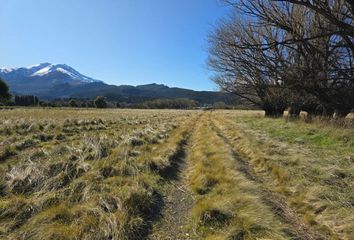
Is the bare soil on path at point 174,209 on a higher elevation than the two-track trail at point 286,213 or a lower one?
lower

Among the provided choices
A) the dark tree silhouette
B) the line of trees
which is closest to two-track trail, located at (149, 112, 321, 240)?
the line of trees

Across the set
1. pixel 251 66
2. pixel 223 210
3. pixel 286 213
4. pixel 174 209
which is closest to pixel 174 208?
pixel 174 209

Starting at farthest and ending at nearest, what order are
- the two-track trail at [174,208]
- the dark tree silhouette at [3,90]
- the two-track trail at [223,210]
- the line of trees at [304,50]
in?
the dark tree silhouette at [3,90] → the line of trees at [304,50] → the two-track trail at [174,208] → the two-track trail at [223,210]

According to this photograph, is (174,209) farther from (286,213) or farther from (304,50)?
(304,50)

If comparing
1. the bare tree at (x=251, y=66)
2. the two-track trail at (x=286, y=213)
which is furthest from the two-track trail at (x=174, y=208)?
the bare tree at (x=251, y=66)

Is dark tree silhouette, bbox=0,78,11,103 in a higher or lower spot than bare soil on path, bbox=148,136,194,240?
lower

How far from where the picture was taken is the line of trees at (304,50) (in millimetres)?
10383

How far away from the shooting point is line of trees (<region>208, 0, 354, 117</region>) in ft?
34.1

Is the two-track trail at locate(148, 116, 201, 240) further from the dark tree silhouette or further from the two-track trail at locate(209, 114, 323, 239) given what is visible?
the dark tree silhouette

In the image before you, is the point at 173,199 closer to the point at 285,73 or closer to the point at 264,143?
the point at 264,143

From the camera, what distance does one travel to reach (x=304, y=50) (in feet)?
58.4

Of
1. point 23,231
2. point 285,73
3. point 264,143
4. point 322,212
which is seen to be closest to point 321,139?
point 264,143

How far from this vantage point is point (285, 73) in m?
16.5

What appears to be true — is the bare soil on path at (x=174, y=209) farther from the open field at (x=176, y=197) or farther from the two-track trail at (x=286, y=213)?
the two-track trail at (x=286, y=213)
